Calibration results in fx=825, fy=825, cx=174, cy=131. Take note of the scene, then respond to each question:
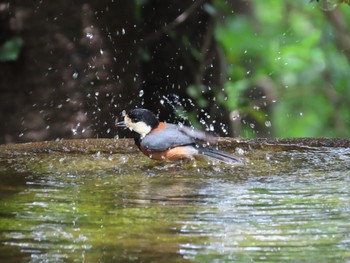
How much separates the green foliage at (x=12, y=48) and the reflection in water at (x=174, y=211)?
76.0 inches

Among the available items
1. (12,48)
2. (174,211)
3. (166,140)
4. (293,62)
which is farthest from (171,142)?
(293,62)

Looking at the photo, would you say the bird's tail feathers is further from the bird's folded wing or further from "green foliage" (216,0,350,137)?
"green foliage" (216,0,350,137)

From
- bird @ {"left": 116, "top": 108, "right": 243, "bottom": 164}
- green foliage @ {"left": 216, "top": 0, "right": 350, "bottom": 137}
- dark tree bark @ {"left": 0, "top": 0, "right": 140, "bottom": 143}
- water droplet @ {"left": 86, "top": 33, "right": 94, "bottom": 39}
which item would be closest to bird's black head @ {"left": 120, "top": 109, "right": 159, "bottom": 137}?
bird @ {"left": 116, "top": 108, "right": 243, "bottom": 164}

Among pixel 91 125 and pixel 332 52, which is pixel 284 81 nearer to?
pixel 332 52

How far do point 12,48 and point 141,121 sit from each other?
158 cm

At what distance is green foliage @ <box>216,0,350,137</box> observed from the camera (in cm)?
742

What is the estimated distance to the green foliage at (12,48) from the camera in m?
5.67

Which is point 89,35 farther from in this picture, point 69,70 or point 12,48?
point 12,48

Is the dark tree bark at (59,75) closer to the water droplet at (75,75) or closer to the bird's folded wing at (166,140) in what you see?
the water droplet at (75,75)

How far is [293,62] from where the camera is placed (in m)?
7.36

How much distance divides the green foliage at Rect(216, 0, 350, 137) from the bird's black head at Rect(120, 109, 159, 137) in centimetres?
254

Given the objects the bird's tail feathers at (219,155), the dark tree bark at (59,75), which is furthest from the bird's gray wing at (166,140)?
the dark tree bark at (59,75)

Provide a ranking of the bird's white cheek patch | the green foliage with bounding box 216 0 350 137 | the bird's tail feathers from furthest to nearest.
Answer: the green foliage with bounding box 216 0 350 137 → the bird's white cheek patch → the bird's tail feathers

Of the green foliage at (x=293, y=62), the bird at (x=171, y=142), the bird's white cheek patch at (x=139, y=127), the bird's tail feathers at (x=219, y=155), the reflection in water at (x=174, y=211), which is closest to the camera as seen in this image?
the reflection in water at (x=174, y=211)
